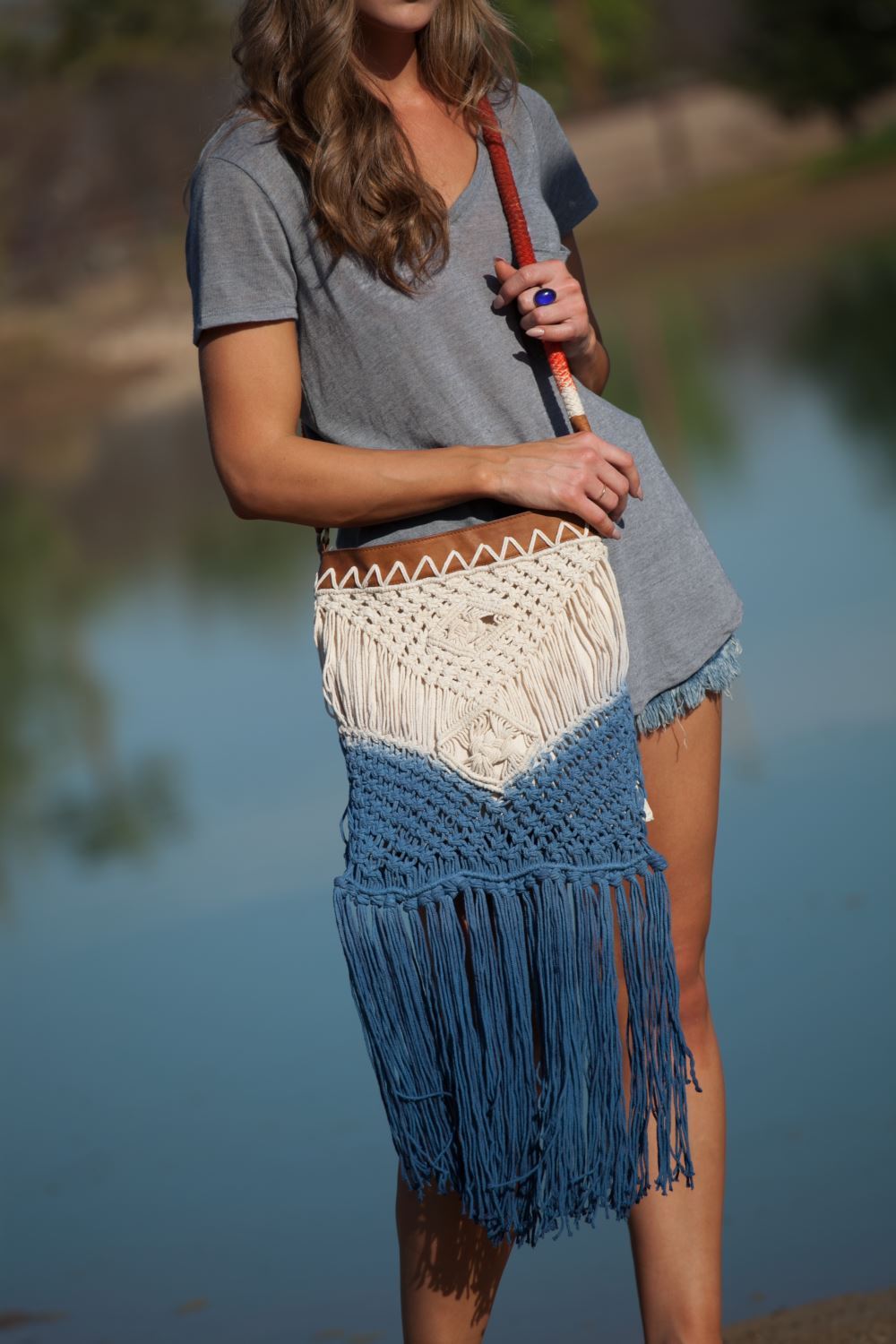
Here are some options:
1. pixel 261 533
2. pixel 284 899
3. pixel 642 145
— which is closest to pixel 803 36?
pixel 642 145

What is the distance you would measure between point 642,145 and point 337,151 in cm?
3099

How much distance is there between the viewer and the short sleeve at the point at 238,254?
1501 mm

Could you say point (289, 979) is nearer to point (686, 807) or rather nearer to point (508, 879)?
point (686, 807)

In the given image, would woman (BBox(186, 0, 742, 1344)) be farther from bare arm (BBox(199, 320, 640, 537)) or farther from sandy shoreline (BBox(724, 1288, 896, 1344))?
sandy shoreline (BBox(724, 1288, 896, 1344))

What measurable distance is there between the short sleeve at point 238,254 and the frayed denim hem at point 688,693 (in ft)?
1.55

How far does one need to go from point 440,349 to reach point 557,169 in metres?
0.30

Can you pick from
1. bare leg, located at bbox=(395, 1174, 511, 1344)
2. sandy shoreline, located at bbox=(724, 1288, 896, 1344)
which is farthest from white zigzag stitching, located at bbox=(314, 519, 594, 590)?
sandy shoreline, located at bbox=(724, 1288, 896, 1344)

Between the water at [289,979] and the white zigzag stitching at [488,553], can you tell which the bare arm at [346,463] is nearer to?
the white zigzag stitching at [488,553]

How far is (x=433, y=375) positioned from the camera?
154 cm

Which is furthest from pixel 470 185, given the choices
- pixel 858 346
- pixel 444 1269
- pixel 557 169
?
pixel 858 346

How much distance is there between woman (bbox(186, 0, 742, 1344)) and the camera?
1.51 metres

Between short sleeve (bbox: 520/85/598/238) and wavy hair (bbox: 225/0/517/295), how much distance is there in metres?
0.19

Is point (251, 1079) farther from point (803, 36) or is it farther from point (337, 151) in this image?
point (803, 36)

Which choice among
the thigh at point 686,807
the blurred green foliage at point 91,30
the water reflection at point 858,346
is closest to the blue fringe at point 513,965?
the thigh at point 686,807
